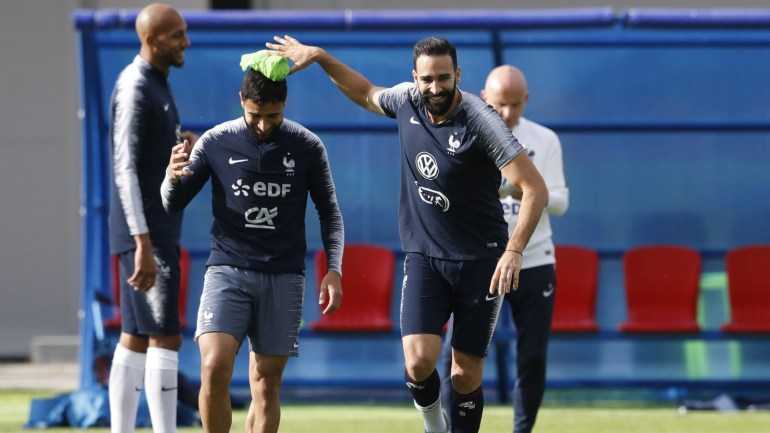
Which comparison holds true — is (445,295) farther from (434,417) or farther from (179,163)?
(179,163)

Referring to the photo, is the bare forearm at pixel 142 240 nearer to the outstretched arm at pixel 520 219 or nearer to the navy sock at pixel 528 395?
the outstretched arm at pixel 520 219

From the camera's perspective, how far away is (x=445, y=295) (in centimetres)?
746

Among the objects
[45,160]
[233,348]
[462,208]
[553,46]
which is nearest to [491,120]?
[462,208]

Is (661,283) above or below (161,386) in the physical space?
below

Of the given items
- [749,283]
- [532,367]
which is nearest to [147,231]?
[532,367]

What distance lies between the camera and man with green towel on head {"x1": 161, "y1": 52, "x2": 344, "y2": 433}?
712 cm

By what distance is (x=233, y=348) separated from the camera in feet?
23.2

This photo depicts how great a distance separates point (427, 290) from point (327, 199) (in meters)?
0.60

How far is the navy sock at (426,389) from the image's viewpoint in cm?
755

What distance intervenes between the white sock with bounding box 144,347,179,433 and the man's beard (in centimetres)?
176

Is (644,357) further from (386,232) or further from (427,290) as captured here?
(427,290)

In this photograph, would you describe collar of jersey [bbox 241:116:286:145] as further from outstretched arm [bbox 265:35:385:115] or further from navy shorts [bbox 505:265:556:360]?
navy shorts [bbox 505:265:556:360]

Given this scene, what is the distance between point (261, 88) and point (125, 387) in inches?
71.1

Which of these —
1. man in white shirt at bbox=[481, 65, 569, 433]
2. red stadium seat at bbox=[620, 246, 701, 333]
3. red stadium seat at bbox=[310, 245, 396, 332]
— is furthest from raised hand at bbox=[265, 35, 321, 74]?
red stadium seat at bbox=[620, 246, 701, 333]
